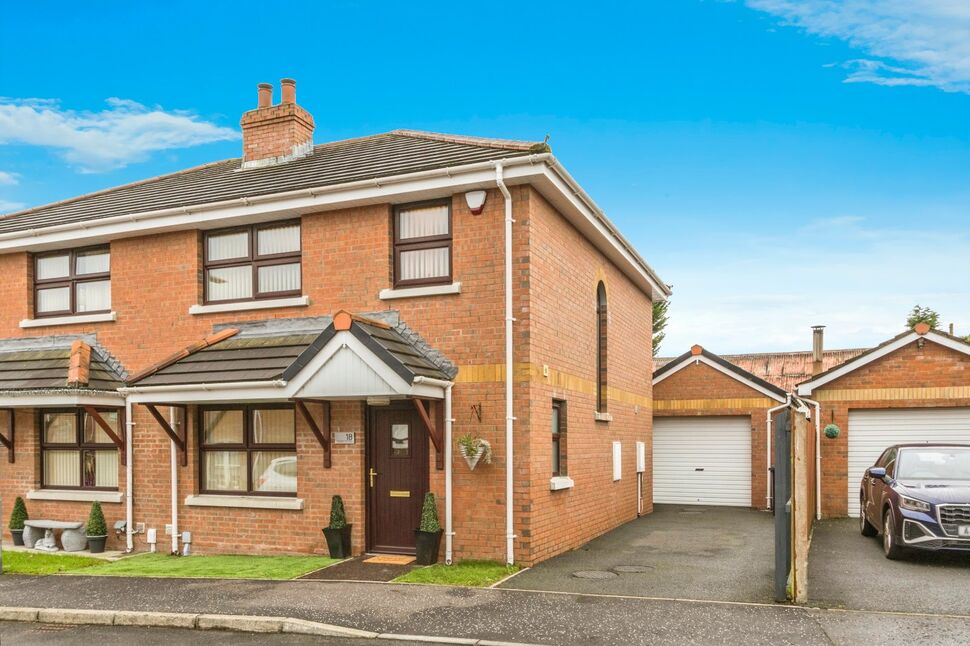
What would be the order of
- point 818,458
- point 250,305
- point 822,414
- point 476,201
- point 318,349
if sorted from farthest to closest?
point 822,414
point 818,458
point 250,305
point 476,201
point 318,349

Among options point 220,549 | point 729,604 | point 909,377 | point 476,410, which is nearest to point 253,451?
point 220,549

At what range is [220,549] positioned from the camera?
42.1 ft

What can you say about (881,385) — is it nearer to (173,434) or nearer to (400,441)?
(400,441)

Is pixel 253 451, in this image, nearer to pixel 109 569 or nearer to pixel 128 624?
pixel 109 569

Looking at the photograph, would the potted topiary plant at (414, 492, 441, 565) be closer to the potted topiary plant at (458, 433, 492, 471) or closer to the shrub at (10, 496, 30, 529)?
the potted topiary plant at (458, 433, 492, 471)

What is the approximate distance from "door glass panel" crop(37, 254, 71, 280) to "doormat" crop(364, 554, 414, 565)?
7.87m

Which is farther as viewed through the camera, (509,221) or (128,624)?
(509,221)

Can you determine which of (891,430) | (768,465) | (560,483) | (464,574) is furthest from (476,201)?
(768,465)

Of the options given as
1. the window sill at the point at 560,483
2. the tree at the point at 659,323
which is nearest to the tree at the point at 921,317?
the tree at the point at 659,323

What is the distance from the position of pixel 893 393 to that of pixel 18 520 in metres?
17.2

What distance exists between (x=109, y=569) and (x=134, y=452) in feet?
7.79

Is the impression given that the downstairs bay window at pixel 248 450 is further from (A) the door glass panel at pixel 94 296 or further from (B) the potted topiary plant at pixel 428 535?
(A) the door glass panel at pixel 94 296

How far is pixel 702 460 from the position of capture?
21141 millimetres

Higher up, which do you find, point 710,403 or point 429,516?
point 710,403
